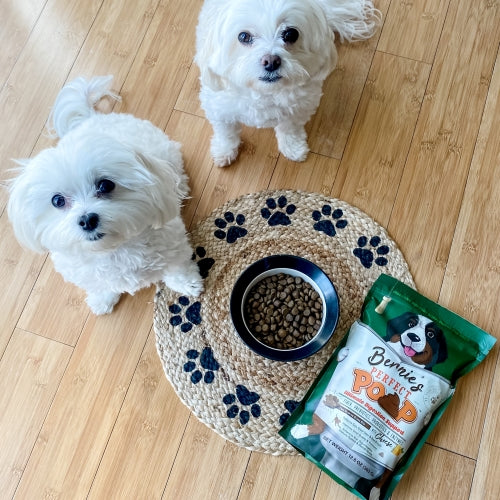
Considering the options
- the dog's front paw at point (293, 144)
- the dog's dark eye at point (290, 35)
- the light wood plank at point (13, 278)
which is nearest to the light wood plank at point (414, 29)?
the dog's front paw at point (293, 144)

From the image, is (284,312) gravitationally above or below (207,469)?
above

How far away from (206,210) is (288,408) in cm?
62

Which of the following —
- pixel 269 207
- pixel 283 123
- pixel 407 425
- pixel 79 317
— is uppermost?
pixel 283 123

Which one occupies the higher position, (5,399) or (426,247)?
(426,247)

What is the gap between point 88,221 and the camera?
90cm

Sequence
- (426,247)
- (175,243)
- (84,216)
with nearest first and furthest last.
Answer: (84,216) → (175,243) → (426,247)

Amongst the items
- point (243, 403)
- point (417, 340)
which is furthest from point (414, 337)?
point (243, 403)

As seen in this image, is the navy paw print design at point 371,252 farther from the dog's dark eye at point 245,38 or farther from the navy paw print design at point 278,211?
the dog's dark eye at point 245,38

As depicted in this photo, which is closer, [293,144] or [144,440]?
[144,440]

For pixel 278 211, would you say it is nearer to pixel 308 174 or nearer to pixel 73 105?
pixel 308 174

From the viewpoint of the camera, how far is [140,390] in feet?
4.54

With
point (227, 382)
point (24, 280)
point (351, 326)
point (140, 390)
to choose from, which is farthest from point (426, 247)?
point (24, 280)

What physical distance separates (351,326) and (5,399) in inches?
39.6

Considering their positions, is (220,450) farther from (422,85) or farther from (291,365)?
(422,85)
